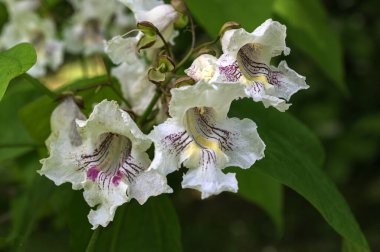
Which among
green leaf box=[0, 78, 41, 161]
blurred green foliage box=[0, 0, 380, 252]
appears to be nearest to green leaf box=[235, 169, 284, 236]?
blurred green foliage box=[0, 0, 380, 252]

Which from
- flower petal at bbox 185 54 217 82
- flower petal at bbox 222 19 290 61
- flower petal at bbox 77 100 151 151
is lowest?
flower petal at bbox 77 100 151 151

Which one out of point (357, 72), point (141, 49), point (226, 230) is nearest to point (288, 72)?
point (141, 49)

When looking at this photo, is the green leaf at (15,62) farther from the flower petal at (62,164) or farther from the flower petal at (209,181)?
the flower petal at (209,181)

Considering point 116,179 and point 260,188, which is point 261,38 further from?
point 260,188

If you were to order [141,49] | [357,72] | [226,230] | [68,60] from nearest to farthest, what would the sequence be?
1. [141,49]
2. [68,60]
3. [357,72]
4. [226,230]

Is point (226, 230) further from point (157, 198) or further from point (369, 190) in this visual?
point (157, 198)

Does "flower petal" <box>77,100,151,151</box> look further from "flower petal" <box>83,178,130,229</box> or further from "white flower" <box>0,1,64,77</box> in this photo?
"white flower" <box>0,1,64,77</box>

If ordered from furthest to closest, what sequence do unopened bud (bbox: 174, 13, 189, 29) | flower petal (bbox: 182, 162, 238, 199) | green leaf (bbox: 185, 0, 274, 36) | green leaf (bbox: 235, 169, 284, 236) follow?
green leaf (bbox: 235, 169, 284, 236) → green leaf (bbox: 185, 0, 274, 36) → unopened bud (bbox: 174, 13, 189, 29) → flower petal (bbox: 182, 162, 238, 199)
